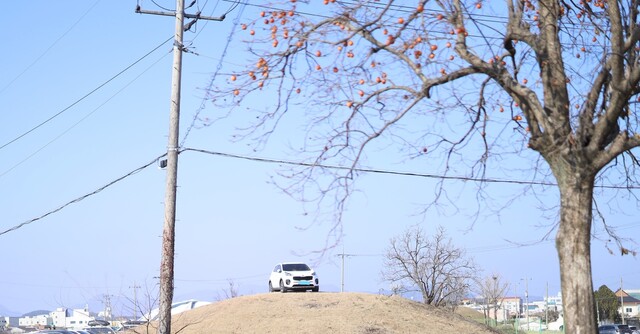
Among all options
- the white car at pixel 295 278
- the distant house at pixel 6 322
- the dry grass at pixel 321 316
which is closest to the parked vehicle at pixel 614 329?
the dry grass at pixel 321 316

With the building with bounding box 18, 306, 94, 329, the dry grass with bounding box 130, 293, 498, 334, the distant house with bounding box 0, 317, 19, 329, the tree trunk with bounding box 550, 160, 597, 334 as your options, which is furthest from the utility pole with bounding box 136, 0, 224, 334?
the distant house with bounding box 0, 317, 19, 329

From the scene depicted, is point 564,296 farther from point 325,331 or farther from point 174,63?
point 325,331

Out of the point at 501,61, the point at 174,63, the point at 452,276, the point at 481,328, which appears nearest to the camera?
the point at 501,61

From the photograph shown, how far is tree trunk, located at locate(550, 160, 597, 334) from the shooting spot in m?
9.84

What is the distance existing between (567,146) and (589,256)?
1.30 m

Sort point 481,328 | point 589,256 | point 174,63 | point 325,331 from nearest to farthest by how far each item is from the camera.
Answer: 1. point 589,256
2. point 174,63
3. point 325,331
4. point 481,328

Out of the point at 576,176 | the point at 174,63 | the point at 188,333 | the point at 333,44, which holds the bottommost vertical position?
the point at 188,333

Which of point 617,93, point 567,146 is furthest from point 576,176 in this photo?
point 617,93

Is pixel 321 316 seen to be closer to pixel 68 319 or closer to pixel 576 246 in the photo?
pixel 576 246

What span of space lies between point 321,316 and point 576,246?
21.0 m

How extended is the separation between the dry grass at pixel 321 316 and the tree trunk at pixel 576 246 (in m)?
19.0

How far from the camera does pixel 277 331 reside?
28578 mm

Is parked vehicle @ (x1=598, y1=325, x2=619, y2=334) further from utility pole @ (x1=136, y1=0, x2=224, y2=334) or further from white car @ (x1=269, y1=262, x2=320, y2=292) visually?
utility pole @ (x1=136, y1=0, x2=224, y2=334)

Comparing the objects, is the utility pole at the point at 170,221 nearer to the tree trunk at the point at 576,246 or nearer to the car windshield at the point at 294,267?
the tree trunk at the point at 576,246
